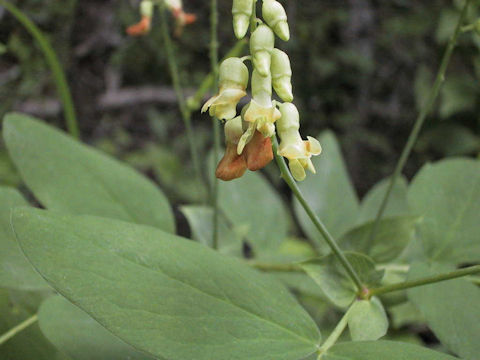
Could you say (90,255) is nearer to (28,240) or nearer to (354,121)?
(28,240)

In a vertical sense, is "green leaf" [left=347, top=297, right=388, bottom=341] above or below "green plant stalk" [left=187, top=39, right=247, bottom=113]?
below

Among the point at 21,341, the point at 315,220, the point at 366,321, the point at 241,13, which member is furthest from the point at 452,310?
the point at 21,341

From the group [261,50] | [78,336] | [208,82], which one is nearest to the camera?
[261,50]

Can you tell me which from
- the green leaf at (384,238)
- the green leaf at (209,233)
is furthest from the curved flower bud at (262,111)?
the green leaf at (209,233)

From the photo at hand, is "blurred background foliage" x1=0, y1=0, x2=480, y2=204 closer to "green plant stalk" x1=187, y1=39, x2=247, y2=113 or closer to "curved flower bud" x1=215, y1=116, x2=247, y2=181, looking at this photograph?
"green plant stalk" x1=187, y1=39, x2=247, y2=113

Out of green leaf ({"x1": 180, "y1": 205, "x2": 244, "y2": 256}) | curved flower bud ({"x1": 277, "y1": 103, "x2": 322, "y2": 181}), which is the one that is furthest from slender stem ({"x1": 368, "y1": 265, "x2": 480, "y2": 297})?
green leaf ({"x1": 180, "y1": 205, "x2": 244, "y2": 256})

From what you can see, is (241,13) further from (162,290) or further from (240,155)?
(162,290)
